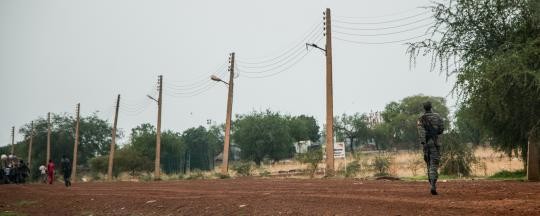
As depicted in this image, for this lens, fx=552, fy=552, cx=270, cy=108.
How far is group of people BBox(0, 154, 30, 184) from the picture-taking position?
142 feet

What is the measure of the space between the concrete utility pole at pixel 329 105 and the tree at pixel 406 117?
60.3 m

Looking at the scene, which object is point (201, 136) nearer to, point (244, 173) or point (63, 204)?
point (244, 173)

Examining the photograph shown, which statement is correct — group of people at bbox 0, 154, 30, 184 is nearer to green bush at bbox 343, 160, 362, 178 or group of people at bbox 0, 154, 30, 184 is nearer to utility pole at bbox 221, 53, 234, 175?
utility pole at bbox 221, 53, 234, 175

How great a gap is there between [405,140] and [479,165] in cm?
6777

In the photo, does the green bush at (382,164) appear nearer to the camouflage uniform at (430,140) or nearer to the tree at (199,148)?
the camouflage uniform at (430,140)

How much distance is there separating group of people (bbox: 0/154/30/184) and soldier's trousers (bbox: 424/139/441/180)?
38.7 metres

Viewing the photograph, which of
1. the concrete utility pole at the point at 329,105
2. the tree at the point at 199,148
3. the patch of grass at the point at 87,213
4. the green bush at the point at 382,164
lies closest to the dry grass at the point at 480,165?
the green bush at the point at 382,164

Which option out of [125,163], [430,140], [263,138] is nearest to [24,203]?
[430,140]

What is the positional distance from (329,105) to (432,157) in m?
17.4

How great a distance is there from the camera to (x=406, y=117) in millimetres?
92625

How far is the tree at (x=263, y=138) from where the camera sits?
77375mm

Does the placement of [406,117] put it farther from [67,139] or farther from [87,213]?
[87,213]

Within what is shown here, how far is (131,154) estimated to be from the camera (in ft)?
244

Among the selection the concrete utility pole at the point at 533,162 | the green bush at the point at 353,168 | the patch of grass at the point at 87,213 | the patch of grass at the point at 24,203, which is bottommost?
the patch of grass at the point at 24,203
